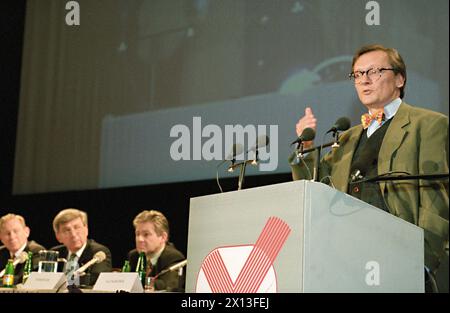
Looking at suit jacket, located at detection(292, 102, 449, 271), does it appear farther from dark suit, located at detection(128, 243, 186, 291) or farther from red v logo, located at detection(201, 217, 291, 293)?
dark suit, located at detection(128, 243, 186, 291)

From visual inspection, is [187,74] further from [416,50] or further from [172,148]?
[416,50]

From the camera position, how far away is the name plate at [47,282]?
4527 millimetres

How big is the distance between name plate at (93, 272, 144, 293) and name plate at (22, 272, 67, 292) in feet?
1.18

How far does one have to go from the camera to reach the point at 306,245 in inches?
84.8

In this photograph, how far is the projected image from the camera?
4973mm

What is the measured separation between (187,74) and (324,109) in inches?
63.5

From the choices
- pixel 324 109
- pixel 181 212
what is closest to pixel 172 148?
pixel 181 212

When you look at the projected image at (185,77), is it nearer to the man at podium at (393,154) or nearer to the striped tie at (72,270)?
the striped tie at (72,270)

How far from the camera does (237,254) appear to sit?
7.88ft

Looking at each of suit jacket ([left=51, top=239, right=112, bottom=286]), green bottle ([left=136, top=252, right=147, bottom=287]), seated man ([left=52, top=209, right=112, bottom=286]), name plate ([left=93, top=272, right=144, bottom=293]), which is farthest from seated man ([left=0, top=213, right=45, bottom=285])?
name plate ([left=93, top=272, right=144, bottom=293])

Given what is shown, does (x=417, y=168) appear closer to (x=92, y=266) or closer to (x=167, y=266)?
(x=167, y=266)

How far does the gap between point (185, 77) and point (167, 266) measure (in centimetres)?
178

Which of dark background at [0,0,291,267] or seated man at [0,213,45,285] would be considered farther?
dark background at [0,0,291,267]

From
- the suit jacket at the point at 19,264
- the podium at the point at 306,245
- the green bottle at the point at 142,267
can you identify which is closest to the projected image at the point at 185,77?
the suit jacket at the point at 19,264
